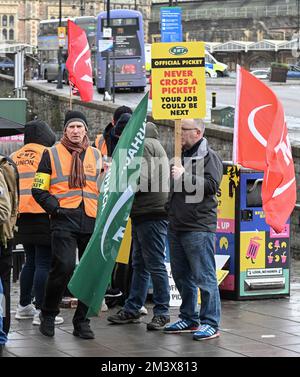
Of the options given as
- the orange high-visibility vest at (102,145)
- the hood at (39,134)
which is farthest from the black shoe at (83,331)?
the orange high-visibility vest at (102,145)

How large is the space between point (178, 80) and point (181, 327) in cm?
193

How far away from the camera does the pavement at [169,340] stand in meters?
8.91

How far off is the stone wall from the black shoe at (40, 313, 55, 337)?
7.03m

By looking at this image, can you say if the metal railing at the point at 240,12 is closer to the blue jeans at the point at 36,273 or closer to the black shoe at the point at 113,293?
the black shoe at the point at 113,293

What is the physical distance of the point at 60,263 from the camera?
962 centimetres

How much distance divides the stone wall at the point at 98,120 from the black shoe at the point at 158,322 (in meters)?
6.40

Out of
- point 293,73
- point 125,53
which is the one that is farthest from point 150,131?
point 293,73

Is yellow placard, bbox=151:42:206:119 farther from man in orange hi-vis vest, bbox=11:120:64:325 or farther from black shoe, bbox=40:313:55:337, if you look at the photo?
black shoe, bbox=40:313:55:337

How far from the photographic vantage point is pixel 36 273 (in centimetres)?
1032

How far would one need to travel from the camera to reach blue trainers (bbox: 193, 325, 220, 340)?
947cm

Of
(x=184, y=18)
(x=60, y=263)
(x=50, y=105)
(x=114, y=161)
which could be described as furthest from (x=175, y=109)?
(x=184, y=18)

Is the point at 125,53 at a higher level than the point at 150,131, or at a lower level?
lower

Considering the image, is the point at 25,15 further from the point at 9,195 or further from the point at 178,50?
the point at 9,195
